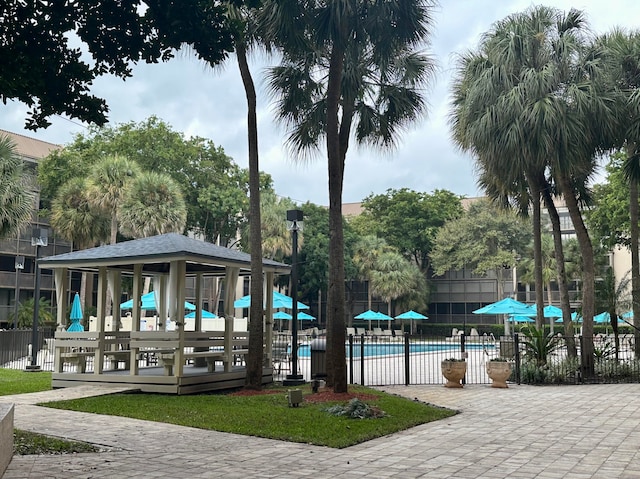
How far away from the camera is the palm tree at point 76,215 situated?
36969 millimetres

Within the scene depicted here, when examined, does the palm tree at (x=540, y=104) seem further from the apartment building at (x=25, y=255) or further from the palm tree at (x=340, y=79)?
the apartment building at (x=25, y=255)

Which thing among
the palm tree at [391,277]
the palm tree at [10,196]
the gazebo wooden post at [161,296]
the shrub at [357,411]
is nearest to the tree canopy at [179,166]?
the palm tree at [391,277]

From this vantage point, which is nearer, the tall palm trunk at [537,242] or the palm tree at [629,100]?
the palm tree at [629,100]

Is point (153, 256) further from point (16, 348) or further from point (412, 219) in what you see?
point (412, 219)

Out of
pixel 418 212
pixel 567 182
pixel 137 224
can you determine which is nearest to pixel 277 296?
pixel 137 224

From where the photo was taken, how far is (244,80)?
50.5 ft

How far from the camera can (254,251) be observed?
15172 mm

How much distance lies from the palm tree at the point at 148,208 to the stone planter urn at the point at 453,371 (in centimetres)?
2174

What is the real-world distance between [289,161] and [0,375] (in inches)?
388

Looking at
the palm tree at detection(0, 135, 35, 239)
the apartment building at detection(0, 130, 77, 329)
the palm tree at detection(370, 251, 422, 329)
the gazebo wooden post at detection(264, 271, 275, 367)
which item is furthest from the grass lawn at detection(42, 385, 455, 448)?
the palm tree at detection(370, 251, 422, 329)

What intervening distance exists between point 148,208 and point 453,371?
2258cm

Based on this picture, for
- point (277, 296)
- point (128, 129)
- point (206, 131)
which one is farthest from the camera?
point (206, 131)

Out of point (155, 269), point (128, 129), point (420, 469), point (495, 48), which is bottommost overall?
point (420, 469)

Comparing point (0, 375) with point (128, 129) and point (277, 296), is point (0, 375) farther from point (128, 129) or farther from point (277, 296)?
point (128, 129)
